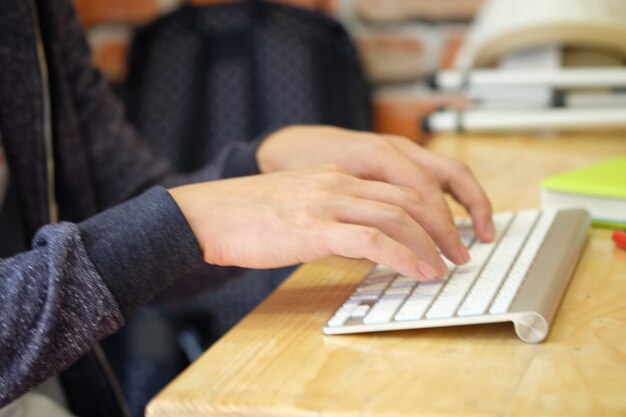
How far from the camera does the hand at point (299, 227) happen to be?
1.98ft

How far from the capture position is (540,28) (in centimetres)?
119

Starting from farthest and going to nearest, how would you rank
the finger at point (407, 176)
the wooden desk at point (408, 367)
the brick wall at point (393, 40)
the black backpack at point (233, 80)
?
the brick wall at point (393, 40)
the black backpack at point (233, 80)
the finger at point (407, 176)
the wooden desk at point (408, 367)

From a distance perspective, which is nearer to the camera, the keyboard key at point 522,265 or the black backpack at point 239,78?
the keyboard key at point 522,265

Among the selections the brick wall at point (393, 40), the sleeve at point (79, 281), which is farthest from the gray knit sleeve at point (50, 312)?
the brick wall at point (393, 40)

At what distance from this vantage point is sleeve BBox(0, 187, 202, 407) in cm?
57

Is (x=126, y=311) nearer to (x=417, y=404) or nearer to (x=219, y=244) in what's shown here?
(x=219, y=244)

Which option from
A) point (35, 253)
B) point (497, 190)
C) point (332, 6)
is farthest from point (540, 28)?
point (35, 253)

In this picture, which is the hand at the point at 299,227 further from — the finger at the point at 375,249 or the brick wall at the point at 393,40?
the brick wall at the point at 393,40

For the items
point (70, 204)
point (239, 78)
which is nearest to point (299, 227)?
point (70, 204)

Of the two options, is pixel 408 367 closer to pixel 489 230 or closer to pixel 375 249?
pixel 375 249

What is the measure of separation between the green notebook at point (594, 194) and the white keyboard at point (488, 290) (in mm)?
55

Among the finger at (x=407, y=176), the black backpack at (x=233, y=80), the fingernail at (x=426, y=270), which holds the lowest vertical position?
the black backpack at (x=233, y=80)

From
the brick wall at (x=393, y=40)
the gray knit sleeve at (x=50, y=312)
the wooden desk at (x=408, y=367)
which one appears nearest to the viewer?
the wooden desk at (x=408, y=367)

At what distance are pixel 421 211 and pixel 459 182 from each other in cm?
14
